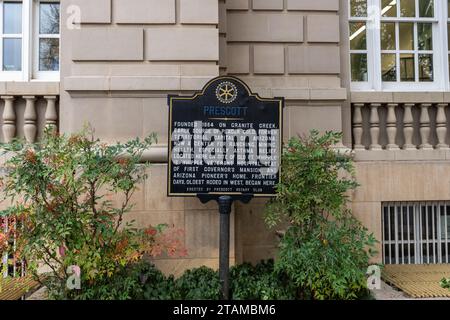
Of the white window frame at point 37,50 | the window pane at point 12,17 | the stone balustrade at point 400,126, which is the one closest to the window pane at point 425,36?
the stone balustrade at point 400,126

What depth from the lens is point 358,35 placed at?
9.21 m

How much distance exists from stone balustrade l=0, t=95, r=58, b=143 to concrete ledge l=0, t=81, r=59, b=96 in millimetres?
77

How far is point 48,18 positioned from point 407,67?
7.47 metres

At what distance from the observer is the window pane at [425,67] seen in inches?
363

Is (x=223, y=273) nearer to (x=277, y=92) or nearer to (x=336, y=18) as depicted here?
(x=277, y=92)

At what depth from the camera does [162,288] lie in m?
6.30

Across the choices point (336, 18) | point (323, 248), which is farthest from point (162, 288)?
point (336, 18)

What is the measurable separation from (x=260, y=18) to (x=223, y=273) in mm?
5054

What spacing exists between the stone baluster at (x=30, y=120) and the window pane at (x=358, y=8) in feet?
22.0

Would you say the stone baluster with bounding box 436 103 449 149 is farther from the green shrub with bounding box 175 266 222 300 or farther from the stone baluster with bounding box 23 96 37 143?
the stone baluster with bounding box 23 96 37 143

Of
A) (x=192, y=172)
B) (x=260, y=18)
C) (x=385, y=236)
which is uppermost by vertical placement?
(x=260, y=18)

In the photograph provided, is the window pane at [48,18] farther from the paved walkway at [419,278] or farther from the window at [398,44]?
the paved walkway at [419,278]

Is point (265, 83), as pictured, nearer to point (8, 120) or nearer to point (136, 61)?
point (136, 61)

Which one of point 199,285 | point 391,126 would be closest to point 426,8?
point 391,126
